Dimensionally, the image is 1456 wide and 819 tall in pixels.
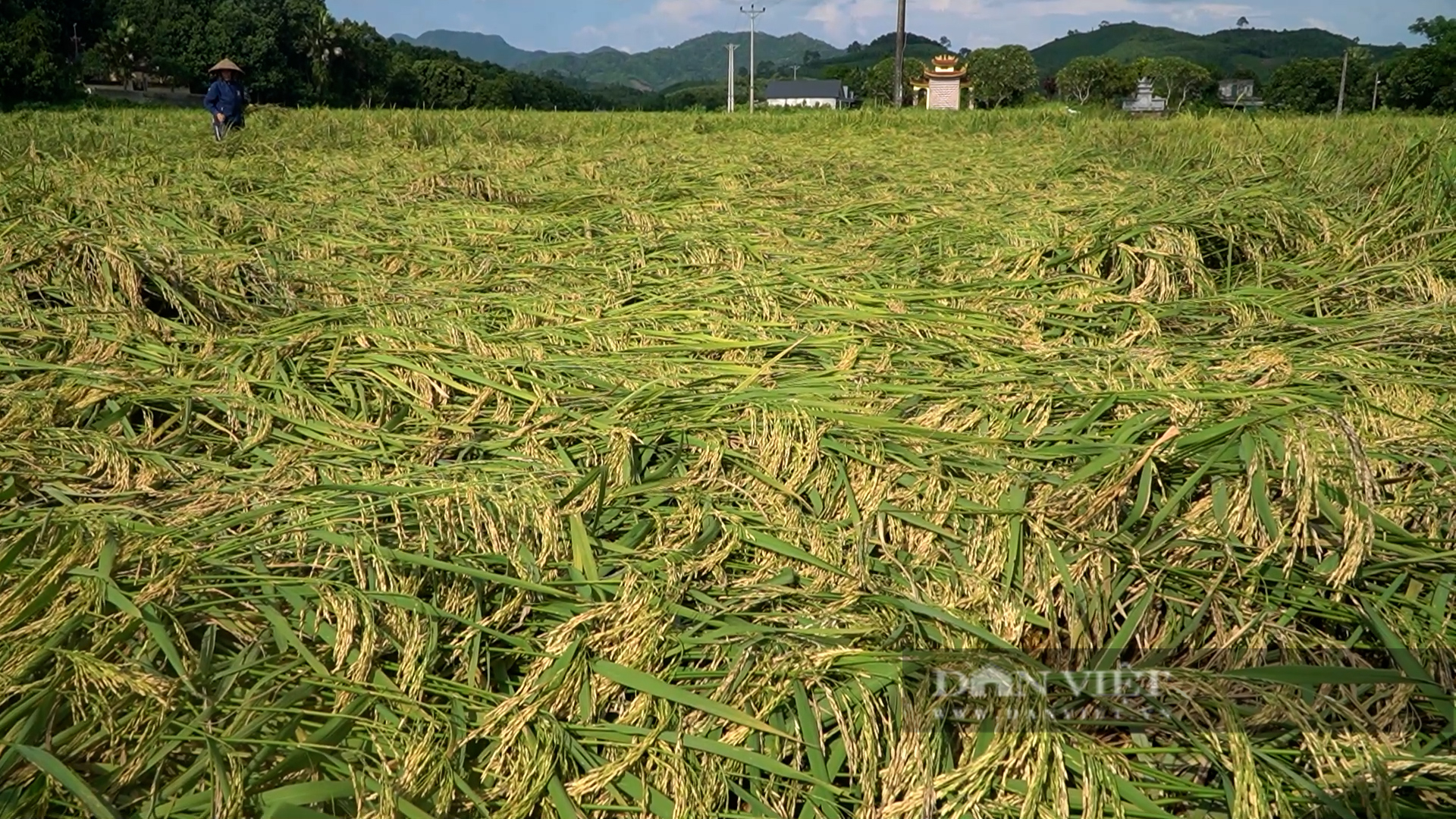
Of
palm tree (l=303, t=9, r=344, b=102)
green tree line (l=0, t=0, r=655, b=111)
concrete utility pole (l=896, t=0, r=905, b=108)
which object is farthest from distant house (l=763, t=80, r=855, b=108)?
concrete utility pole (l=896, t=0, r=905, b=108)

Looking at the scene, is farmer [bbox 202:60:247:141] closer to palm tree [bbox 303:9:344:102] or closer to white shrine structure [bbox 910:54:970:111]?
white shrine structure [bbox 910:54:970:111]

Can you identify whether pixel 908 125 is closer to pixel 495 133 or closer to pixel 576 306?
pixel 495 133

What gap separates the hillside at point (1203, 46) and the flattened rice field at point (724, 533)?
131 meters

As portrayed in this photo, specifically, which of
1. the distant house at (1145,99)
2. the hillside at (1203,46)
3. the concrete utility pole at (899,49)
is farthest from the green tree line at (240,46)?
the hillside at (1203,46)

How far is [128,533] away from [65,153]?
268 inches

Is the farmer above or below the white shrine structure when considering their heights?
below

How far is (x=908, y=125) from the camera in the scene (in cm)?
1395

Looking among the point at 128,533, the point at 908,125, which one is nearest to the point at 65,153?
the point at 128,533

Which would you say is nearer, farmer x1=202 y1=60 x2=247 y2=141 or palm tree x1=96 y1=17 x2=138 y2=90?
farmer x1=202 y1=60 x2=247 y2=141

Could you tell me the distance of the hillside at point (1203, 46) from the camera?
129750mm

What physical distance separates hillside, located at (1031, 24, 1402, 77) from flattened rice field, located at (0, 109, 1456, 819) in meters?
131

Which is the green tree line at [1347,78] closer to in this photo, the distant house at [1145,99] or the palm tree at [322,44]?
the distant house at [1145,99]

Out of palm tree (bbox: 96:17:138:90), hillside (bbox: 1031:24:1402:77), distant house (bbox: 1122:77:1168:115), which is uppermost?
hillside (bbox: 1031:24:1402:77)

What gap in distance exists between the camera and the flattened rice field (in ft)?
4.88
